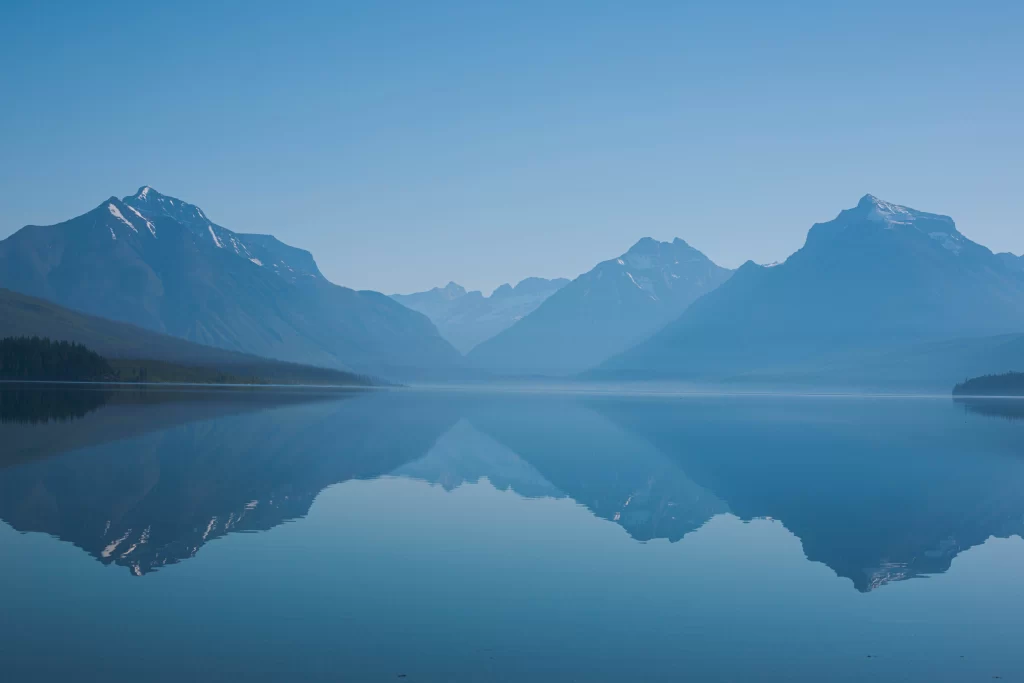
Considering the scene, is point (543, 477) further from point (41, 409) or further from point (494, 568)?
point (41, 409)

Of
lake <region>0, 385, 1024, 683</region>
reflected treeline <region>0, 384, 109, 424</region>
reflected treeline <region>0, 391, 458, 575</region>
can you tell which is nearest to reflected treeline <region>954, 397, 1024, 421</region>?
lake <region>0, 385, 1024, 683</region>

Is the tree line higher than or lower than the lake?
higher

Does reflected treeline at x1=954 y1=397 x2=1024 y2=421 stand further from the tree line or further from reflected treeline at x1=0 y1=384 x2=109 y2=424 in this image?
the tree line

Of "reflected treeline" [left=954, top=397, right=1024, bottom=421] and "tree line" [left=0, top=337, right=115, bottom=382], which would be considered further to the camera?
"tree line" [left=0, top=337, right=115, bottom=382]

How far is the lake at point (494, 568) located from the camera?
1631cm

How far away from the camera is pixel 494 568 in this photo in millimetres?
23656

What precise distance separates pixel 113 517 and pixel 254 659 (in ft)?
45.4

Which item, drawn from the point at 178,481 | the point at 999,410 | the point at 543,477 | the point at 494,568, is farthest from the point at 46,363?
the point at 494,568

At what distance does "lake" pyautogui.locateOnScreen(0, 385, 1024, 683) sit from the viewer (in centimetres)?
1631

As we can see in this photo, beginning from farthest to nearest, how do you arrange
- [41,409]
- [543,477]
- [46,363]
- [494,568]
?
1. [46,363]
2. [41,409]
3. [543,477]
4. [494,568]

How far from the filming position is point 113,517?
27.5 m

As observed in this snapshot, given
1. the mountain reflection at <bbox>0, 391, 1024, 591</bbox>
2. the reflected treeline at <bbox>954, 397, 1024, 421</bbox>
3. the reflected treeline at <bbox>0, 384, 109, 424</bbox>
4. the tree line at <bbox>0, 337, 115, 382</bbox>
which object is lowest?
the reflected treeline at <bbox>954, 397, 1024, 421</bbox>

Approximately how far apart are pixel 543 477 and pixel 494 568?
20.5m

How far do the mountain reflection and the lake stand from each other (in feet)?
0.69
